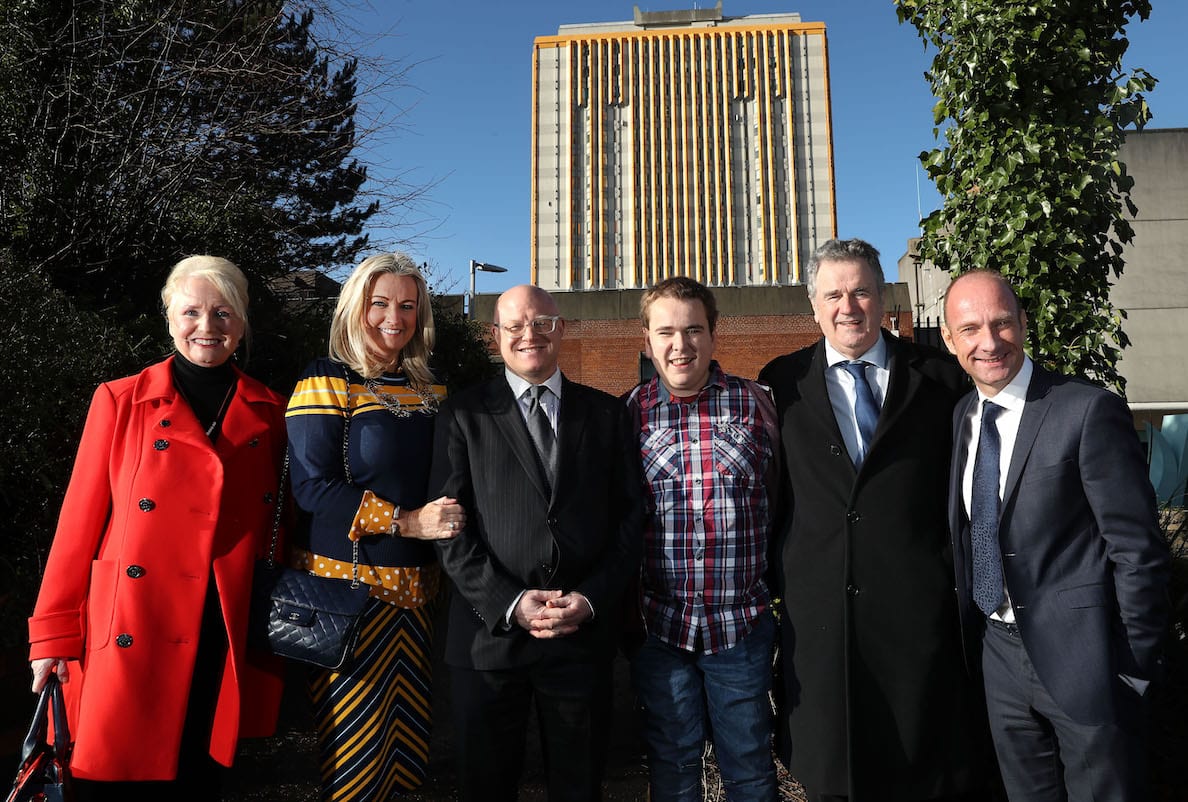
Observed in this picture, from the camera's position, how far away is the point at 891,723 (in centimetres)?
243

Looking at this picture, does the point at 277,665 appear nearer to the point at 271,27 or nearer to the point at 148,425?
the point at 148,425

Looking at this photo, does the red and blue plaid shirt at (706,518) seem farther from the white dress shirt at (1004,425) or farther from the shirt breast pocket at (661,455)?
the white dress shirt at (1004,425)

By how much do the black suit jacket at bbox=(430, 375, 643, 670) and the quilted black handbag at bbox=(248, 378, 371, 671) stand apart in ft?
1.01

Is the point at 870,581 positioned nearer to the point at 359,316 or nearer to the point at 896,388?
the point at 896,388

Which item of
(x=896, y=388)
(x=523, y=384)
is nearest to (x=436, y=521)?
Answer: (x=523, y=384)

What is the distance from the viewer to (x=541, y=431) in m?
2.66

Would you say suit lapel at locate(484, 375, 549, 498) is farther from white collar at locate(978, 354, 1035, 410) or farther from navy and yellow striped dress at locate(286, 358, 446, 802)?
white collar at locate(978, 354, 1035, 410)

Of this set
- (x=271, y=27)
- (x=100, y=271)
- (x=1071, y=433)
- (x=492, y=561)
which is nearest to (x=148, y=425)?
(x=492, y=561)

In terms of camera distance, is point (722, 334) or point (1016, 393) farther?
point (722, 334)

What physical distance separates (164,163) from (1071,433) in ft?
17.4

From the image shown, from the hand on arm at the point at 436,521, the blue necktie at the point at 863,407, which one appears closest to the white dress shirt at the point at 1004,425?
the blue necktie at the point at 863,407

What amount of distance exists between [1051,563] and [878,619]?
523 millimetres

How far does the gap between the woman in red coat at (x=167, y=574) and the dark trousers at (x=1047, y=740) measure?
2.31 m

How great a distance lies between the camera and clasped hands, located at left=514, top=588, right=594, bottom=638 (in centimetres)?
237
